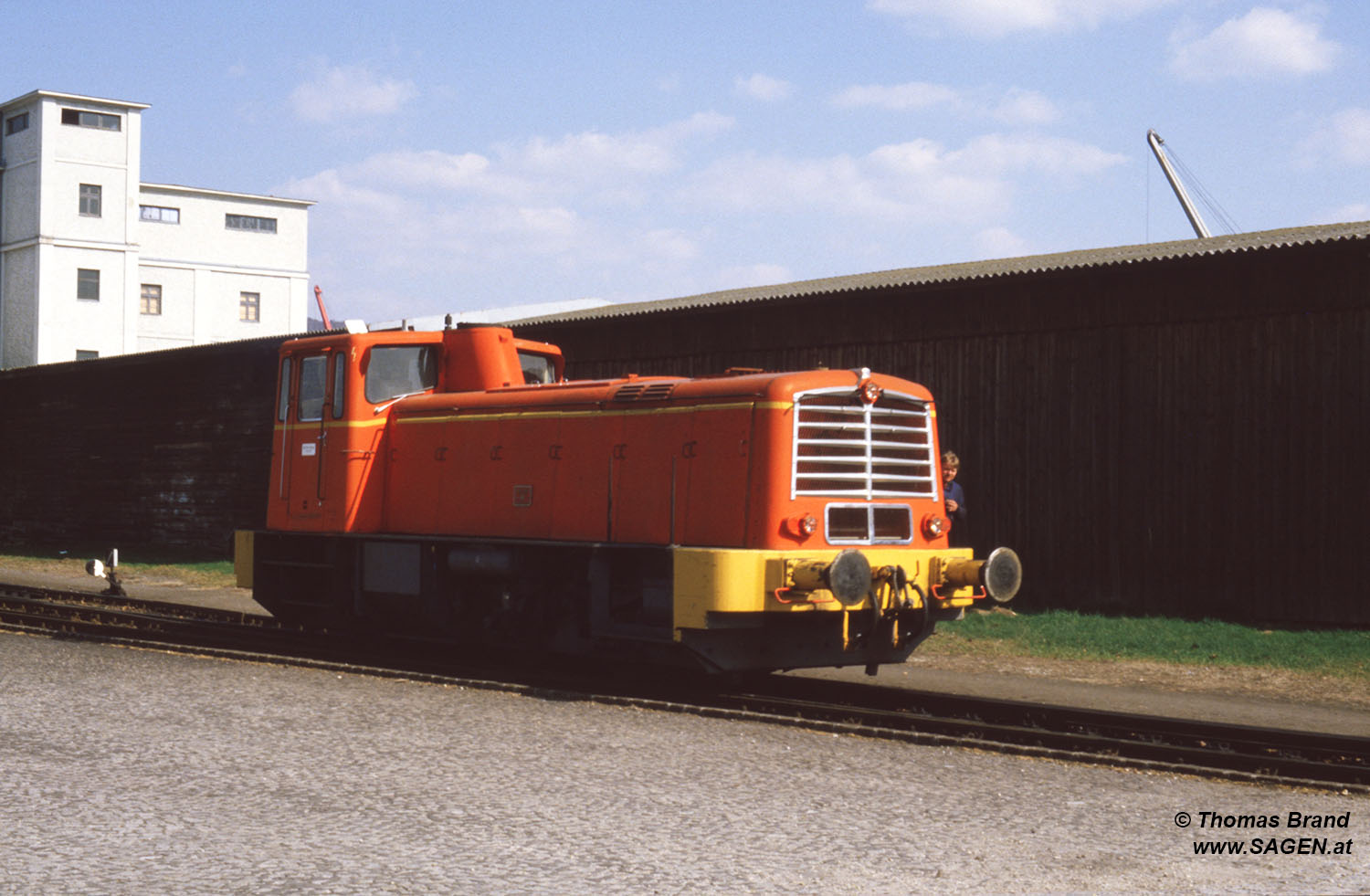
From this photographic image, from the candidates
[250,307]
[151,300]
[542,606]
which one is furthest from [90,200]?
[542,606]

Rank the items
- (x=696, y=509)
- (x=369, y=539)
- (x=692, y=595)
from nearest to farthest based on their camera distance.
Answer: (x=692, y=595), (x=696, y=509), (x=369, y=539)

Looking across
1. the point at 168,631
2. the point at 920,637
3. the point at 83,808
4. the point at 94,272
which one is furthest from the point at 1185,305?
the point at 94,272

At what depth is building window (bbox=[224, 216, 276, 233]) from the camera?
62375 mm

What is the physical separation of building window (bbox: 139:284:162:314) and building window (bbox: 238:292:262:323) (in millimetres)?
3663

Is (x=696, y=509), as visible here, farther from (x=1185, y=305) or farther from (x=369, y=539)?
(x=1185, y=305)

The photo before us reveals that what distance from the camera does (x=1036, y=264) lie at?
701 inches

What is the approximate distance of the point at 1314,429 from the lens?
14.1m

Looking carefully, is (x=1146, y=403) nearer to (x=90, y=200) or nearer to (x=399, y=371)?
(x=399, y=371)

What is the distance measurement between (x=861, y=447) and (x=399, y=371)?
182 inches

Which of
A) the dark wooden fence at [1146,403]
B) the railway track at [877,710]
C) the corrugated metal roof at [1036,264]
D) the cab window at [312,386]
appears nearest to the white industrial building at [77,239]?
the corrugated metal roof at [1036,264]

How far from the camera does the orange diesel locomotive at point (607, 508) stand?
29.8 feet

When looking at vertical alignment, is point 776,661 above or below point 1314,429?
below

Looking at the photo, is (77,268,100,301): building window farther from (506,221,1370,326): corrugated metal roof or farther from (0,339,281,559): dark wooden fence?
(506,221,1370,326): corrugated metal roof

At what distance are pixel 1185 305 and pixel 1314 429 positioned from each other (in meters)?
1.98
